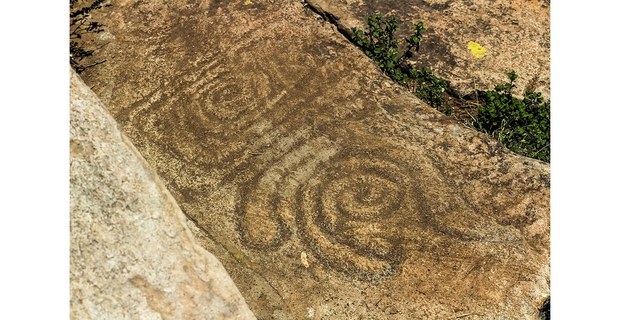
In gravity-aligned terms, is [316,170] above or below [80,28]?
below

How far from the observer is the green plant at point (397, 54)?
18.1 ft

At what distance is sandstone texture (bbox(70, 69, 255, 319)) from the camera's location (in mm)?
2816

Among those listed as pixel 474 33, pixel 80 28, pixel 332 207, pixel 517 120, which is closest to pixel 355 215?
pixel 332 207

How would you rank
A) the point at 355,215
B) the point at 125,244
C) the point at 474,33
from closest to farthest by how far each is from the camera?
1. the point at 125,244
2. the point at 355,215
3. the point at 474,33

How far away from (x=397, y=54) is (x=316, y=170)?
1456mm

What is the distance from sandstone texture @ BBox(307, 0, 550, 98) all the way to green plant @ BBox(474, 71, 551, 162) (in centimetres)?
14

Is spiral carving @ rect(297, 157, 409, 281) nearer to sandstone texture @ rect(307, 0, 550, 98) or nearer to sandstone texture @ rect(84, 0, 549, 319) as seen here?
sandstone texture @ rect(84, 0, 549, 319)

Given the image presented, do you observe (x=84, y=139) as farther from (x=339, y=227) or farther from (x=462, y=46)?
(x=462, y=46)

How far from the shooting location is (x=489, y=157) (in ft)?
15.5

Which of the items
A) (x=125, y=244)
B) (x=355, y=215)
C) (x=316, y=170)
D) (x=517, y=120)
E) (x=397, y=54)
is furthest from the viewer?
(x=397, y=54)

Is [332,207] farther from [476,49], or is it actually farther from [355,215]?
[476,49]

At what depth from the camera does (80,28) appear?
229 inches

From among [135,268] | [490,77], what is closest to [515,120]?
[490,77]

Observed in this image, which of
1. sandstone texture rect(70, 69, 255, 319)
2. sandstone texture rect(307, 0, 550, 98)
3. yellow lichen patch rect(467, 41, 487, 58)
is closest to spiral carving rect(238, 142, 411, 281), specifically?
sandstone texture rect(70, 69, 255, 319)
